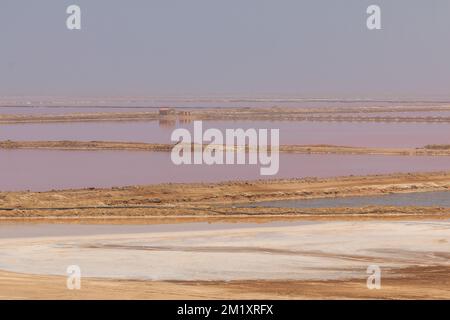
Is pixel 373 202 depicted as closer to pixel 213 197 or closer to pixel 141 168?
pixel 213 197

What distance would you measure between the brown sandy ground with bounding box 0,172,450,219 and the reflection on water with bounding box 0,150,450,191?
266 centimetres

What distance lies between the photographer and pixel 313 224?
22.8 metres

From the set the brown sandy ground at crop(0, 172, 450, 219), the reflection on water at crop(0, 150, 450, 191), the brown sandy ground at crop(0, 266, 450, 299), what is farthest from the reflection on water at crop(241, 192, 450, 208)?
the brown sandy ground at crop(0, 266, 450, 299)

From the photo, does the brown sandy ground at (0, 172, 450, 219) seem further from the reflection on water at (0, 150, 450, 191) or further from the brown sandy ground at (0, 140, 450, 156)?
the brown sandy ground at (0, 140, 450, 156)

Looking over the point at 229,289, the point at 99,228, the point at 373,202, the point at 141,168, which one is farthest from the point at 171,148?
the point at 229,289

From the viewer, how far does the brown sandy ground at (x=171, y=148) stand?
4519 cm

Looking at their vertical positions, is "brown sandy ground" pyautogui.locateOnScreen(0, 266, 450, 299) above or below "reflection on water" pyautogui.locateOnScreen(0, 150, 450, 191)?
below

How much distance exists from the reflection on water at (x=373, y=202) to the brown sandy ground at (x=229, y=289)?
36.1 feet

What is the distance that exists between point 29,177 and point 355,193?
1131 cm

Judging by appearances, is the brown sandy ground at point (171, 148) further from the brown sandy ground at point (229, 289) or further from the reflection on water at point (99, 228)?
the brown sandy ground at point (229, 289)

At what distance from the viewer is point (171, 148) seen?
46062 millimetres

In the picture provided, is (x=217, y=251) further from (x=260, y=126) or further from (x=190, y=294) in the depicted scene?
(x=260, y=126)

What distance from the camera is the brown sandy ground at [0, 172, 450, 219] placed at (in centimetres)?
2509
